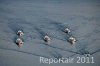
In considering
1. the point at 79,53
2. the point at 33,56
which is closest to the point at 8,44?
the point at 33,56

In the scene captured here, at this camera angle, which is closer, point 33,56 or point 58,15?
point 33,56

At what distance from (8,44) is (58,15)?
0.54 m

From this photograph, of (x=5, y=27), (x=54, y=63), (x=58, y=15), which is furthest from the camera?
(x=58, y=15)

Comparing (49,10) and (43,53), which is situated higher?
(49,10)

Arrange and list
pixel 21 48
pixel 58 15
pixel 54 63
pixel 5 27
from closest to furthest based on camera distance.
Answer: pixel 54 63 < pixel 21 48 < pixel 5 27 < pixel 58 15

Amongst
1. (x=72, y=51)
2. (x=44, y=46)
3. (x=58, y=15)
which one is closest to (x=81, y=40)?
(x=72, y=51)

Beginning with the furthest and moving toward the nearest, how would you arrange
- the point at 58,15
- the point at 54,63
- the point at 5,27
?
the point at 58,15 < the point at 5,27 < the point at 54,63

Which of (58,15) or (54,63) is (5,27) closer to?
(58,15)

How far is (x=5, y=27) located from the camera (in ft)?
4.48

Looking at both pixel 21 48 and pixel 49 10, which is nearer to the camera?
pixel 21 48

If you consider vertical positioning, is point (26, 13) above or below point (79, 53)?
above

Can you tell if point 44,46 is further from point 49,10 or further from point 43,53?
point 49,10

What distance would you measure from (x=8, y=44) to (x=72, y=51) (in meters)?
0.41

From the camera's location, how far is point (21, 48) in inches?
44.4
